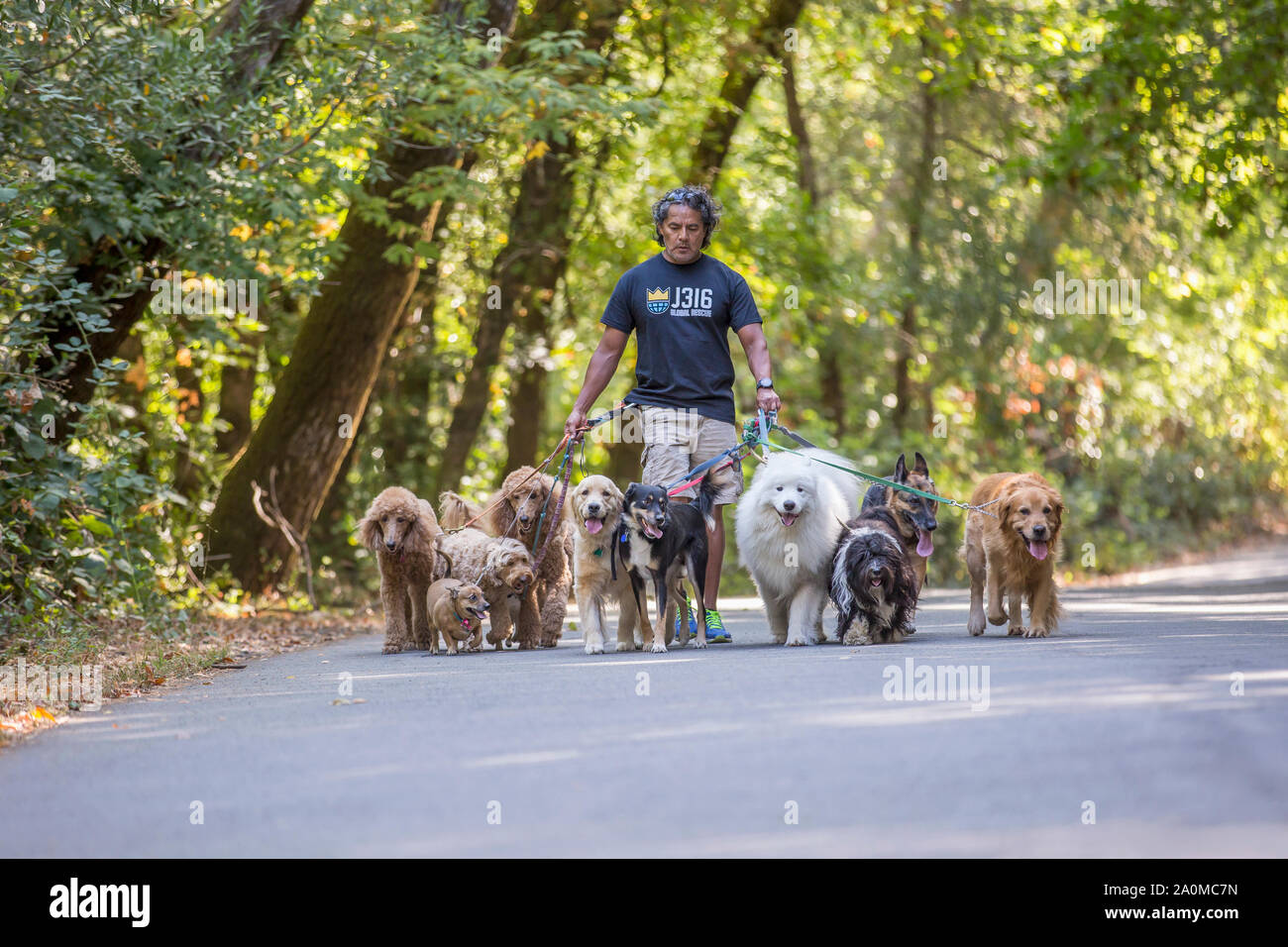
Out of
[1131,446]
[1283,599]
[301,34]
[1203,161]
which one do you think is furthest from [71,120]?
[1131,446]

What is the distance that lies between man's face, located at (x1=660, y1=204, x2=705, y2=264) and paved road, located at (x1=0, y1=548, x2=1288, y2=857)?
316cm

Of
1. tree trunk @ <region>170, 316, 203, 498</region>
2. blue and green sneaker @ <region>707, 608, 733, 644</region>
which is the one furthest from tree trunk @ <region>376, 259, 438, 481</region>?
blue and green sneaker @ <region>707, 608, 733, 644</region>

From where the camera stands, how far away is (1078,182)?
21625 mm

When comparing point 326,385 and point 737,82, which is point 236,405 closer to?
point 326,385

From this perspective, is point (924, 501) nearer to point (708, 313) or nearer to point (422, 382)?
point (708, 313)

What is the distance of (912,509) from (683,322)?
2199mm

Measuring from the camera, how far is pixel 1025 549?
11.1m

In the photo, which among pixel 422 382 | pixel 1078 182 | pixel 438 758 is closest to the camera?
pixel 438 758

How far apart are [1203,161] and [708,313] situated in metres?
11.0

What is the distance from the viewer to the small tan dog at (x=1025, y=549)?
1098 centimetres
